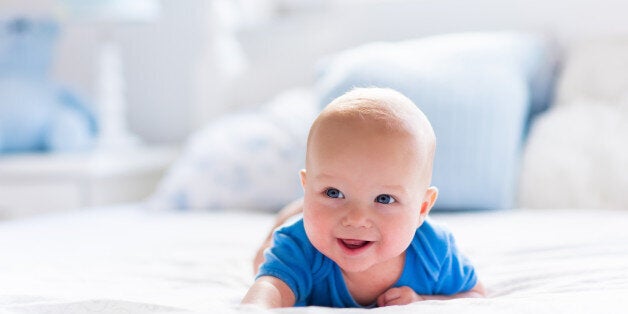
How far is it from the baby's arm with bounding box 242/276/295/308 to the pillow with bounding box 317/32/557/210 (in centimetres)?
80

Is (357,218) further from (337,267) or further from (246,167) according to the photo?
(246,167)

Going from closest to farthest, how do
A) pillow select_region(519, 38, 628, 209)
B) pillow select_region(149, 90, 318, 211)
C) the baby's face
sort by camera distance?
the baby's face
pillow select_region(519, 38, 628, 209)
pillow select_region(149, 90, 318, 211)

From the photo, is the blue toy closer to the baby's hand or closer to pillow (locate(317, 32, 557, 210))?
pillow (locate(317, 32, 557, 210))

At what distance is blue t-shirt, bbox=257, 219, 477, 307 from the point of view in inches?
38.6

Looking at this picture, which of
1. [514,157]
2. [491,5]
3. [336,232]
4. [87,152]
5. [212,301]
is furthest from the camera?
[87,152]

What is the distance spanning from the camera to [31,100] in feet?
8.05

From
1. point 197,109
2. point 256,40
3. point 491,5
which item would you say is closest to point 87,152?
point 197,109

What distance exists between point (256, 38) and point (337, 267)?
68.2 inches

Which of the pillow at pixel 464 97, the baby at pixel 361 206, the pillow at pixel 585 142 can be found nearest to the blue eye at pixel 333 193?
the baby at pixel 361 206

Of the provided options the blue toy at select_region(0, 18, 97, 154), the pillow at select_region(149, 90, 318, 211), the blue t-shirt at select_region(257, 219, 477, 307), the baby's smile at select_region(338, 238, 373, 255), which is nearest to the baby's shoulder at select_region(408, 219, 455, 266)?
the blue t-shirt at select_region(257, 219, 477, 307)

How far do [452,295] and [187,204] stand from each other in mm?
1036

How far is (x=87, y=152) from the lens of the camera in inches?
97.3

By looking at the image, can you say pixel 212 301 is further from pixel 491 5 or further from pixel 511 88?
pixel 491 5

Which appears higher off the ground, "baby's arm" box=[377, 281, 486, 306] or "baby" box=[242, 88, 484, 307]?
"baby" box=[242, 88, 484, 307]
